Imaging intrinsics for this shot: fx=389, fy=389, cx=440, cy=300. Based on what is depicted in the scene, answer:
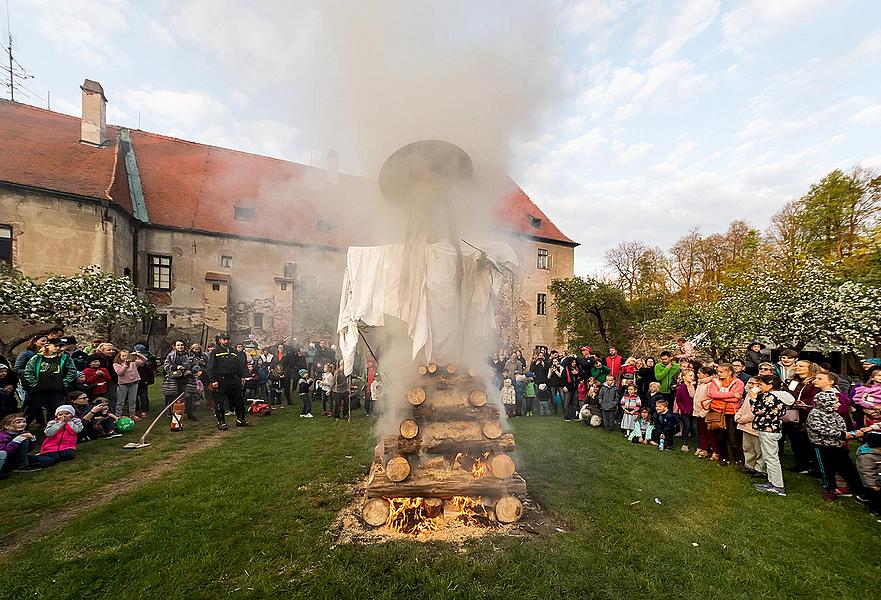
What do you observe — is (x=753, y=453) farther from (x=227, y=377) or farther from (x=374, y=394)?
(x=227, y=377)

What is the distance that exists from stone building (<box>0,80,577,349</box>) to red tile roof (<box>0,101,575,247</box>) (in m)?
0.06

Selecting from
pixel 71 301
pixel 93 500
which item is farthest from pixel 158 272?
pixel 93 500

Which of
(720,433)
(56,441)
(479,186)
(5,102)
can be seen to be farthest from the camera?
(5,102)

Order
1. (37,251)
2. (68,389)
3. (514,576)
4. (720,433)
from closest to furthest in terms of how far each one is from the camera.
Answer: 1. (514,576)
2. (720,433)
3. (68,389)
4. (37,251)

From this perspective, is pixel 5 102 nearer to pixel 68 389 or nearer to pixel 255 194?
pixel 255 194

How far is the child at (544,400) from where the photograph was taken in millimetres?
10703

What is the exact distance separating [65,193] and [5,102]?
8.49 m

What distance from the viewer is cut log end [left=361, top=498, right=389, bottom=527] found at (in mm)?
4023

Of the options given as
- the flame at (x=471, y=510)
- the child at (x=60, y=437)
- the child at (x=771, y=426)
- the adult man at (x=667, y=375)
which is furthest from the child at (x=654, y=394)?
the child at (x=60, y=437)

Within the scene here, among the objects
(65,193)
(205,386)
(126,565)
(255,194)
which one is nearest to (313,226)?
(255,194)

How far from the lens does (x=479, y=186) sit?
5.51m

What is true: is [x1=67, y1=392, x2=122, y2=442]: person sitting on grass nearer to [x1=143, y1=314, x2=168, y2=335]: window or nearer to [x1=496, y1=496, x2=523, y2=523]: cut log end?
[x1=496, y1=496, x2=523, y2=523]: cut log end

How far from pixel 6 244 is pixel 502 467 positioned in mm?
20714

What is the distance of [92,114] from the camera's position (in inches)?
725
